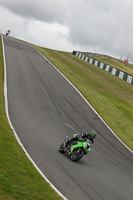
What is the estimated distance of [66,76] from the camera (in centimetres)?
3303

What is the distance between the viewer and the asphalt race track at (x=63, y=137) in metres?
10.6

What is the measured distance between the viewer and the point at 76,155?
12984 millimetres

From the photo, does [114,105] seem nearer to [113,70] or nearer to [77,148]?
[77,148]

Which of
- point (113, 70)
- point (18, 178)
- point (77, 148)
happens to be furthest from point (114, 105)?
point (113, 70)

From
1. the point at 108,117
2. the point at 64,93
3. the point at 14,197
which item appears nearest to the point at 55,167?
the point at 14,197

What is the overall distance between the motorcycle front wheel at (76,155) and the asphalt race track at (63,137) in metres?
0.23

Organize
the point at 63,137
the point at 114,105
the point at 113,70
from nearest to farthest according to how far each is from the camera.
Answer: the point at 63,137 → the point at 114,105 → the point at 113,70

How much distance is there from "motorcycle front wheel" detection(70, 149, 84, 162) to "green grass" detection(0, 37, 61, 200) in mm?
2736

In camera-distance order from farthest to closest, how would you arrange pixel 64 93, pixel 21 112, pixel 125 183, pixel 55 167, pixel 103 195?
pixel 64 93 → pixel 21 112 → pixel 125 183 → pixel 55 167 → pixel 103 195

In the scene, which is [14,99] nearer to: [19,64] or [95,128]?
[95,128]

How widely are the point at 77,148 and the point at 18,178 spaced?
17.1 ft

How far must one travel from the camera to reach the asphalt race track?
10.6 meters

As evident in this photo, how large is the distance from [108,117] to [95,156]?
832cm

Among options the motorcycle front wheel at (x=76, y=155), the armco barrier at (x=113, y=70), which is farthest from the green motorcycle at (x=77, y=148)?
the armco barrier at (x=113, y=70)
